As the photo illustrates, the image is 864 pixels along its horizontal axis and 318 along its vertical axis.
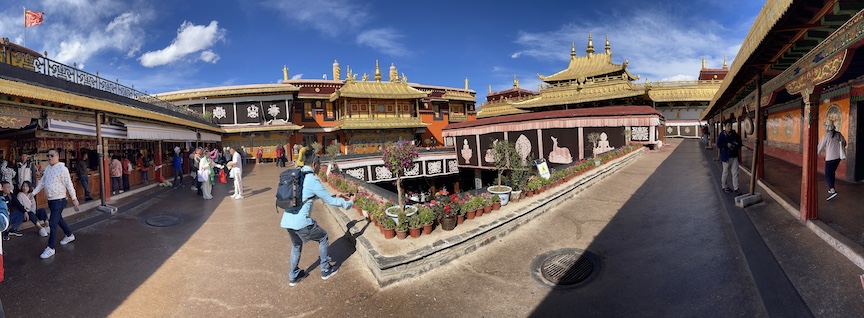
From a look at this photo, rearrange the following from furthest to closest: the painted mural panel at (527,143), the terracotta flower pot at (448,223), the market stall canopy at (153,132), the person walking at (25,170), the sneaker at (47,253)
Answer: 1. the painted mural panel at (527,143)
2. the market stall canopy at (153,132)
3. the person walking at (25,170)
4. the terracotta flower pot at (448,223)
5. the sneaker at (47,253)

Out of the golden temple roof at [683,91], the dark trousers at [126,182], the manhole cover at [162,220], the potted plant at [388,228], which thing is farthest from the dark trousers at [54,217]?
the golden temple roof at [683,91]

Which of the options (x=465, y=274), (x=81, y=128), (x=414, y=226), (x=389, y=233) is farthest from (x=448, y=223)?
(x=81, y=128)

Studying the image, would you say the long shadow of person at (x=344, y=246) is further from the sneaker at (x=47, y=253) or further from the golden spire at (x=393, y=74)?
the golden spire at (x=393, y=74)

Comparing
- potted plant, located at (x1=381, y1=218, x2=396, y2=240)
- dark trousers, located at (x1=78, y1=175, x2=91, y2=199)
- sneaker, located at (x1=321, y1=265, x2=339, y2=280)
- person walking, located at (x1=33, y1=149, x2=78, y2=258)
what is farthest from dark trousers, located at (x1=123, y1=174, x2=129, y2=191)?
potted plant, located at (x1=381, y1=218, x2=396, y2=240)

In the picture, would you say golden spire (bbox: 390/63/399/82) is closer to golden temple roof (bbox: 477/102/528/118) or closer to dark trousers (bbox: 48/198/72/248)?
golden temple roof (bbox: 477/102/528/118)

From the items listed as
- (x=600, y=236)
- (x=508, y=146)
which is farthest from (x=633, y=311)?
(x=508, y=146)

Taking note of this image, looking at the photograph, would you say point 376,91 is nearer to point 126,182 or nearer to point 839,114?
point 126,182

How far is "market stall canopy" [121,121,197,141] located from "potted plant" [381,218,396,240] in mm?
10862

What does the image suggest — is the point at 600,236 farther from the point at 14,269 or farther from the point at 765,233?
the point at 14,269

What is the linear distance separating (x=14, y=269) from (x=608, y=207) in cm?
1159

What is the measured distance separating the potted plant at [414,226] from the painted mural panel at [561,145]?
14802 mm

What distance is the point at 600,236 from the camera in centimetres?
664

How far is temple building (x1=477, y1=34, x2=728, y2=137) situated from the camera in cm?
2866

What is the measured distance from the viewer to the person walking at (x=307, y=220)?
4797 millimetres
